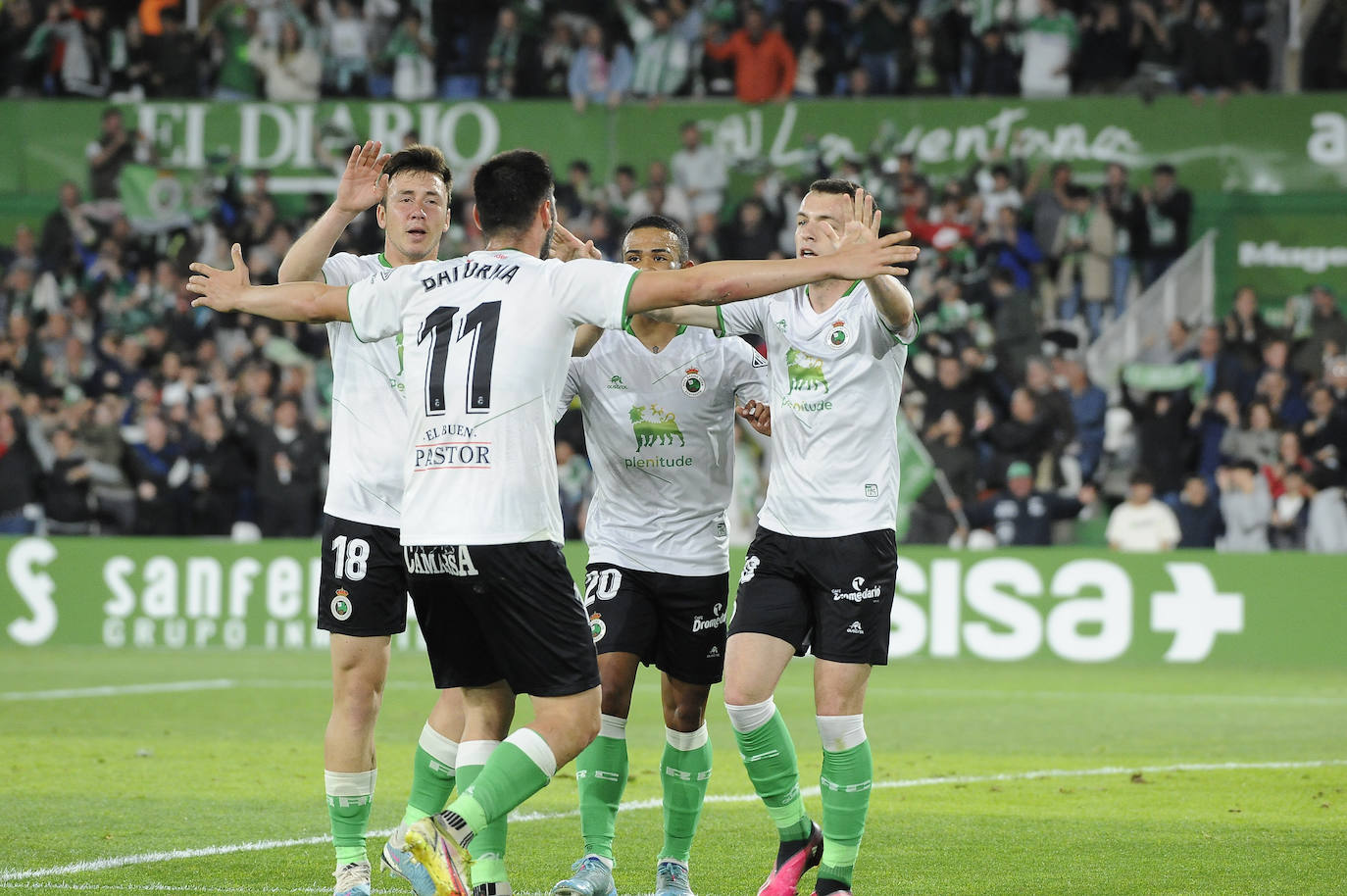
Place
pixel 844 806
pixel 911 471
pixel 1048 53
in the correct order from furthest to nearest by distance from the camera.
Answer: pixel 1048 53
pixel 911 471
pixel 844 806

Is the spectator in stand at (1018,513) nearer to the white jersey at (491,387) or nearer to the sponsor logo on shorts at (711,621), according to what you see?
the sponsor logo on shorts at (711,621)

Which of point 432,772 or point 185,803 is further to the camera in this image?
point 185,803

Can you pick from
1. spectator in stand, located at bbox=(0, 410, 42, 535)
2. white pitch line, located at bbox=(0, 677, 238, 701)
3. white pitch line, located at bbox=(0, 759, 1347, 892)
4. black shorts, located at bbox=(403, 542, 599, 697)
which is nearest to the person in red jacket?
spectator in stand, located at bbox=(0, 410, 42, 535)

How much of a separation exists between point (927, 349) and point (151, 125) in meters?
11.3

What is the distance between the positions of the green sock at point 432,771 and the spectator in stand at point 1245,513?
12.9m

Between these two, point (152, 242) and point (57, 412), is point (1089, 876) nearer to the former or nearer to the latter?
point (57, 412)

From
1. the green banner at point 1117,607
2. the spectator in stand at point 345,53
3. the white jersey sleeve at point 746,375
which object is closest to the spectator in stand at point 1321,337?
the green banner at point 1117,607

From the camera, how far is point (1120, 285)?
22.4 metres

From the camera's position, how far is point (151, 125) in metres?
25.1

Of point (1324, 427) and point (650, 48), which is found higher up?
point (650, 48)

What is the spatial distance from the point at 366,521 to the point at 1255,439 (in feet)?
47.5

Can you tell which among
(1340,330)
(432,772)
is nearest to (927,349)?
(1340,330)

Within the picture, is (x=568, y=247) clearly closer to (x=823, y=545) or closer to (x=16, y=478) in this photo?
(x=823, y=545)

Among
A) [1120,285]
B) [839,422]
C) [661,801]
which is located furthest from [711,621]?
[1120,285]
